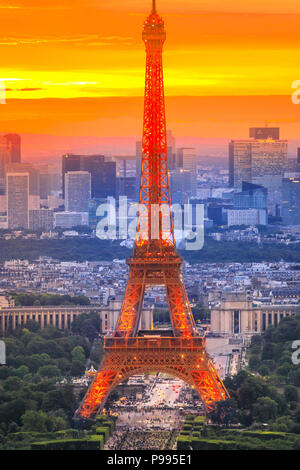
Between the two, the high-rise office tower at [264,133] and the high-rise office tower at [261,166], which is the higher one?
the high-rise office tower at [264,133]

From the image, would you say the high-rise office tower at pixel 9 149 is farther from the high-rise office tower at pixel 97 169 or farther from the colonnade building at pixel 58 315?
the colonnade building at pixel 58 315

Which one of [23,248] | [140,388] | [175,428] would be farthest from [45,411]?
[23,248]

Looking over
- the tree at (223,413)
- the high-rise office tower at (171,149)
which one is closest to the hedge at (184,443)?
the tree at (223,413)

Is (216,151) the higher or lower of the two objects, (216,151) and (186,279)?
the higher

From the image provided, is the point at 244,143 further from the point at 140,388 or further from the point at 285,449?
the point at 285,449

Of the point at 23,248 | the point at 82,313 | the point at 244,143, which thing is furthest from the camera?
the point at 244,143

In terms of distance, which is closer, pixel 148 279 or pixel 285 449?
pixel 285 449

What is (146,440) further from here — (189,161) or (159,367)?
(189,161)
